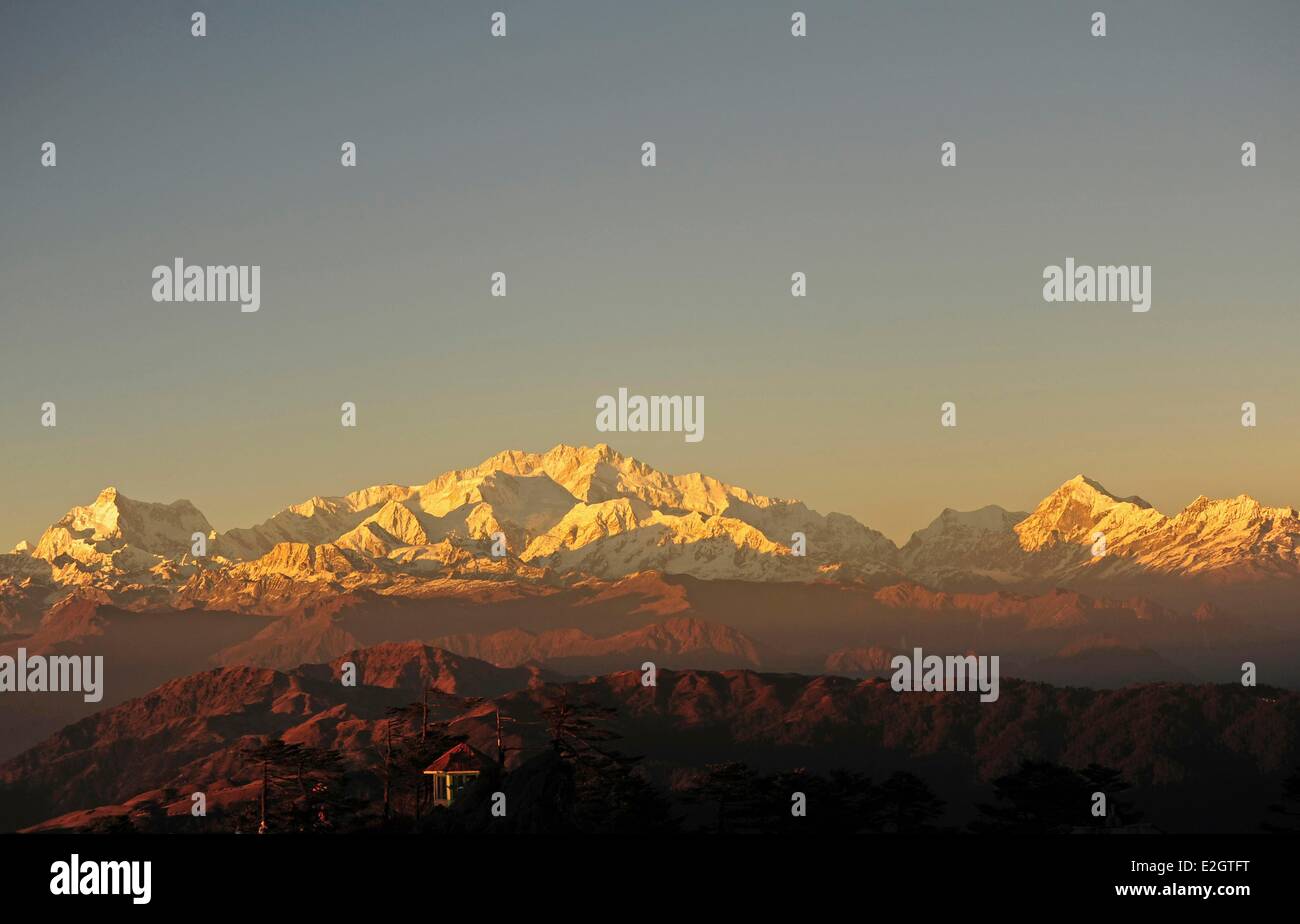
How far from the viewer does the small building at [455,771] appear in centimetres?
15862

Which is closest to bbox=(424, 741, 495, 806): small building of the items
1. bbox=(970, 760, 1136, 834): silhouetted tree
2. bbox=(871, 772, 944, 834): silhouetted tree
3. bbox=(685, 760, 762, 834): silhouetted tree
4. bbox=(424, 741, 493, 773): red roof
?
bbox=(424, 741, 493, 773): red roof

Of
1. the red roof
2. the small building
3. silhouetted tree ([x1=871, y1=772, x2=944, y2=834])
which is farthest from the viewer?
silhouetted tree ([x1=871, y1=772, x2=944, y2=834])

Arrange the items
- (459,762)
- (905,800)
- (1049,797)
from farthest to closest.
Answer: (905,800), (1049,797), (459,762)

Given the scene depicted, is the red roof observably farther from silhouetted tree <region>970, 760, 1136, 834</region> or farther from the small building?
silhouetted tree <region>970, 760, 1136, 834</region>

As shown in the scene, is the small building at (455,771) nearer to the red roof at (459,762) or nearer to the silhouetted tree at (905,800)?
the red roof at (459,762)

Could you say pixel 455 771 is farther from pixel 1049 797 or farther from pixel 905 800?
pixel 1049 797

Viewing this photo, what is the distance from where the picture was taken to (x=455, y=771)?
158625 mm

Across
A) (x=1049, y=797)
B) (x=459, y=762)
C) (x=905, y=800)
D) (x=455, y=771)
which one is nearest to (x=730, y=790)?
(x=905, y=800)

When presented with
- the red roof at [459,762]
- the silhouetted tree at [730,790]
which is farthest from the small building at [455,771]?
the silhouetted tree at [730,790]

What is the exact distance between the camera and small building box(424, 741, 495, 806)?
6245 inches
